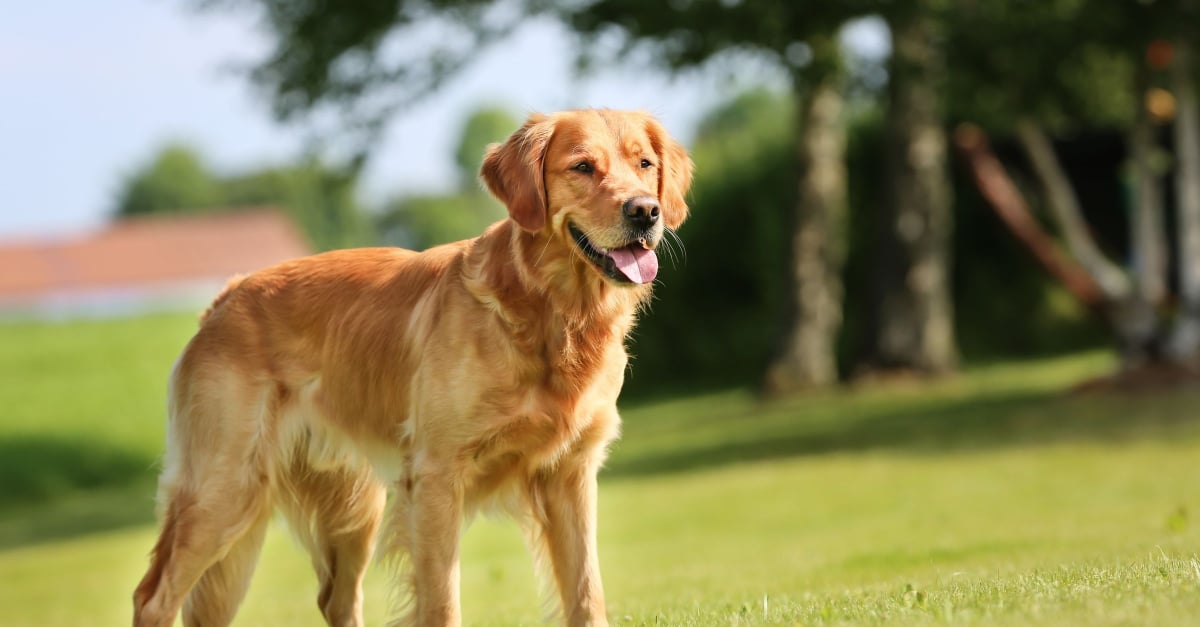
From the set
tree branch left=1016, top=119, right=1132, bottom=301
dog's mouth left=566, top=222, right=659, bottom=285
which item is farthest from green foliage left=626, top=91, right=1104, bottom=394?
dog's mouth left=566, top=222, right=659, bottom=285

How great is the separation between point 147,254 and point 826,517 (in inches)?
3019

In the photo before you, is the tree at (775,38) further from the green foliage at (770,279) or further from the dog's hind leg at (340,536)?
the dog's hind leg at (340,536)

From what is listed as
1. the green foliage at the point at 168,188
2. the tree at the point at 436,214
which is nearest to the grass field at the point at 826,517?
the tree at the point at 436,214

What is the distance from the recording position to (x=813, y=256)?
2238cm

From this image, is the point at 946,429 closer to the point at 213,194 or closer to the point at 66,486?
the point at 66,486

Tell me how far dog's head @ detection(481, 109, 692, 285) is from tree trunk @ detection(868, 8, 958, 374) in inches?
586

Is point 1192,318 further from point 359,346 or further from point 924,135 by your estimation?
point 359,346

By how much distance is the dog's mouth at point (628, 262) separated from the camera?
5.55 metres

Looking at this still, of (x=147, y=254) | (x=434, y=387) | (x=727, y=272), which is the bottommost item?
(x=147, y=254)

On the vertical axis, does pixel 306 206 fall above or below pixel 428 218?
above

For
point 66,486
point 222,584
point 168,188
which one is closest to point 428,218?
point 168,188

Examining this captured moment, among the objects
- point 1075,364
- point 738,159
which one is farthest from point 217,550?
point 738,159

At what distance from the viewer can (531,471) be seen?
584 cm

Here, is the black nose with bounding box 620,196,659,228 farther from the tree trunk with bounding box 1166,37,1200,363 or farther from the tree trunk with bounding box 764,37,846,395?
the tree trunk with bounding box 764,37,846,395
